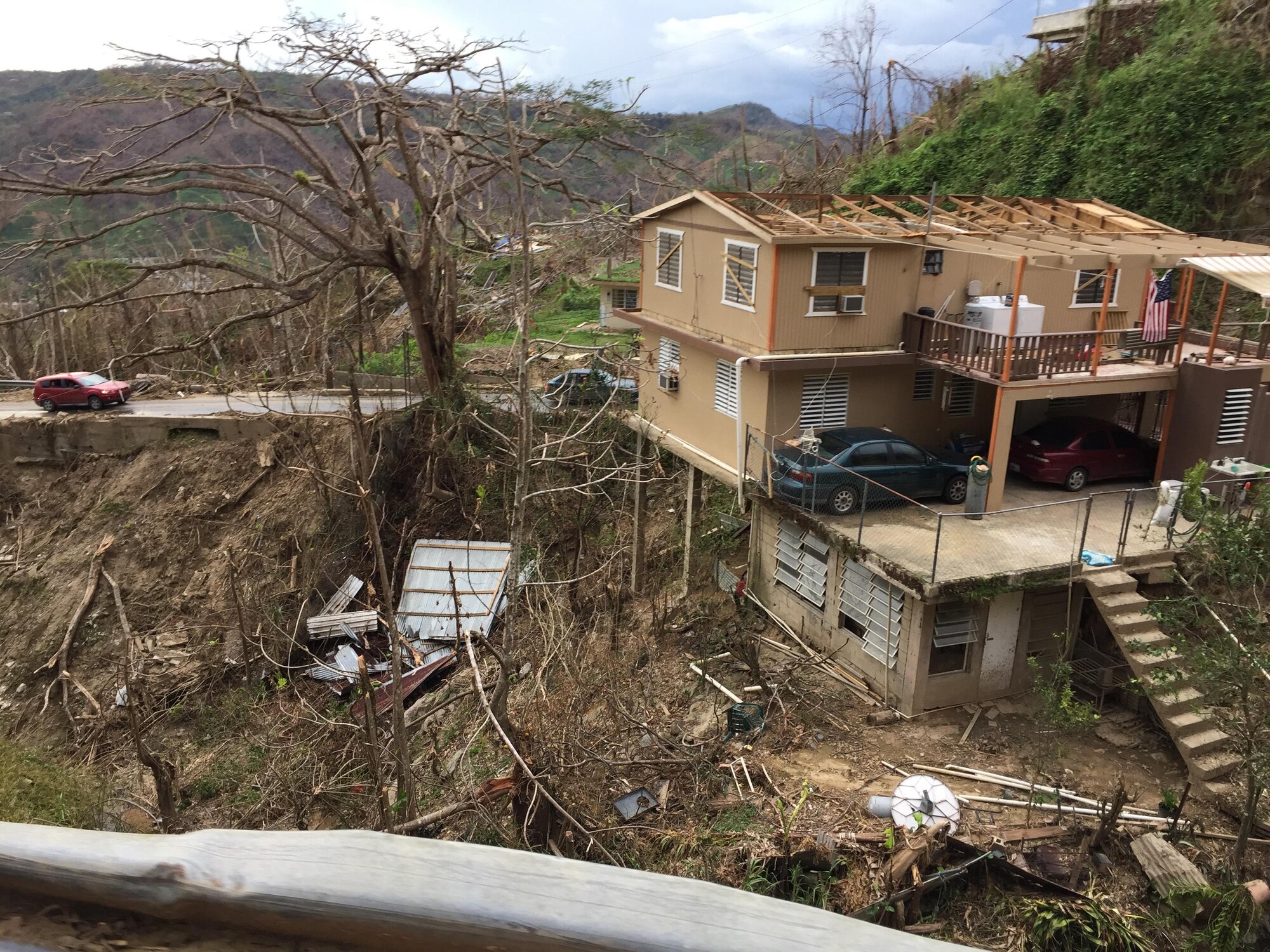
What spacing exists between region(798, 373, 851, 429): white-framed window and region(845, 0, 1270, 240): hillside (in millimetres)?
14511

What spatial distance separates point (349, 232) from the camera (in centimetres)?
2531

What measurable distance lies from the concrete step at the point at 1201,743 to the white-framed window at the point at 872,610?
14.0ft

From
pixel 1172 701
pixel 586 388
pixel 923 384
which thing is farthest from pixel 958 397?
pixel 586 388

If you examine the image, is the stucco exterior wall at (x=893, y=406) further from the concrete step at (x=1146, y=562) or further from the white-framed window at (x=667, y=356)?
the concrete step at (x=1146, y=562)

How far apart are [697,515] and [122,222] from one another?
16.1 m

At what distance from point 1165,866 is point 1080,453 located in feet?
29.2

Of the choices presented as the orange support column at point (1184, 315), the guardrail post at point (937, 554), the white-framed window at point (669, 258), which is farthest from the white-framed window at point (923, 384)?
the white-framed window at point (669, 258)

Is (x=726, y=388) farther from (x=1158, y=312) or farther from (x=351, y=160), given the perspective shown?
(x=351, y=160)

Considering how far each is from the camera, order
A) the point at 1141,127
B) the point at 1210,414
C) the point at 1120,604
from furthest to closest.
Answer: the point at 1141,127 < the point at 1210,414 < the point at 1120,604

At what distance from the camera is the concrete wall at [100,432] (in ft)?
82.4

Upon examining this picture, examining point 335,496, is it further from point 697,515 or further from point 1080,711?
point 1080,711

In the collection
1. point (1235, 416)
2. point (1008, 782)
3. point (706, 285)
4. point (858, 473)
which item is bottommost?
point (1008, 782)

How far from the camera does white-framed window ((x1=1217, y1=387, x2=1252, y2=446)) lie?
16828mm

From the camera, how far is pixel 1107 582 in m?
14.6
